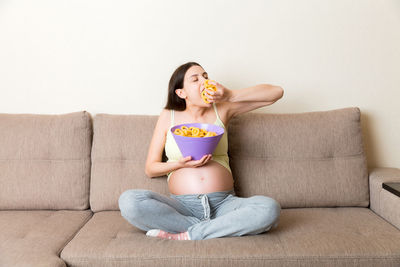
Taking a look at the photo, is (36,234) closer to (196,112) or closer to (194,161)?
(194,161)

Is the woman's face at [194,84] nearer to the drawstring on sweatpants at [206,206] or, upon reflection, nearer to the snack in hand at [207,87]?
the snack in hand at [207,87]

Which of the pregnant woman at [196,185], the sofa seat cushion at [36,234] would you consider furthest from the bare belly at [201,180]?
the sofa seat cushion at [36,234]

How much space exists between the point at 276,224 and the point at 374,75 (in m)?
1.27

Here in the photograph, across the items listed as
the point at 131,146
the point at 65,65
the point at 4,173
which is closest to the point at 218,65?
the point at 131,146

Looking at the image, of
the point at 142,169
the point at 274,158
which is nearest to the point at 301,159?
the point at 274,158

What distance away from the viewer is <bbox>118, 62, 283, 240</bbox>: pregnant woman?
1824 millimetres

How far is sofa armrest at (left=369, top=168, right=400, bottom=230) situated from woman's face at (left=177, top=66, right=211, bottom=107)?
969 mm

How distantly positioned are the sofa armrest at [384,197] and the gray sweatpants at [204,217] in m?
0.57

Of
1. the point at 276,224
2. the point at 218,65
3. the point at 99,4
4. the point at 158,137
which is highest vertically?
the point at 99,4

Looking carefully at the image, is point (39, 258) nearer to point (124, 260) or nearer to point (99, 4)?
point (124, 260)

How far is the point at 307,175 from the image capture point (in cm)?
228

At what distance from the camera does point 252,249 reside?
1.69m

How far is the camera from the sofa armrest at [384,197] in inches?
78.7

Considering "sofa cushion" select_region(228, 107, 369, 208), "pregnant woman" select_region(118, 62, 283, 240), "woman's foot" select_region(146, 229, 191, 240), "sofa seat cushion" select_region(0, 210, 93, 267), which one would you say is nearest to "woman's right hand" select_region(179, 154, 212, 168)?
Result: "pregnant woman" select_region(118, 62, 283, 240)
